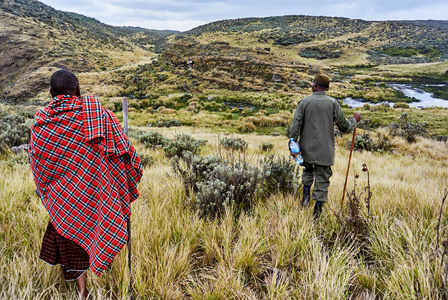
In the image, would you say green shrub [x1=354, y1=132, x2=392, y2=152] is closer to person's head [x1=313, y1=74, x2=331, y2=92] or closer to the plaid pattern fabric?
person's head [x1=313, y1=74, x2=331, y2=92]

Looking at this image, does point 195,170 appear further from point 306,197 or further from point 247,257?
point 247,257

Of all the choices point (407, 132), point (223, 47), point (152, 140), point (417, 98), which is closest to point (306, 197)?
point (152, 140)

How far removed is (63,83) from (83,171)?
67 cm

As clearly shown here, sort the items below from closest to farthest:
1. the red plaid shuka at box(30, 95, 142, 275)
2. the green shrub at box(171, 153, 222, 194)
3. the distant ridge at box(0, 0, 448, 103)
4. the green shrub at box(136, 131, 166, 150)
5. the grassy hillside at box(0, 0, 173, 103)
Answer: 1. the red plaid shuka at box(30, 95, 142, 275)
2. the green shrub at box(171, 153, 222, 194)
3. the green shrub at box(136, 131, 166, 150)
4. the grassy hillside at box(0, 0, 173, 103)
5. the distant ridge at box(0, 0, 448, 103)

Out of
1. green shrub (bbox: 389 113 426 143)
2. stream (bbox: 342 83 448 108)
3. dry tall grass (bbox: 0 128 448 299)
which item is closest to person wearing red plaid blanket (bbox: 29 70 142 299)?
dry tall grass (bbox: 0 128 448 299)

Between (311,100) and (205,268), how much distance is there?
103 inches

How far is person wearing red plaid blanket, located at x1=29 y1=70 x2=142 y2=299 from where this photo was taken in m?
1.84

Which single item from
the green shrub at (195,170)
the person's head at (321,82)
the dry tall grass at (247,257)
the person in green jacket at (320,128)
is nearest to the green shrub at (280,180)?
the dry tall grass at (247,257)

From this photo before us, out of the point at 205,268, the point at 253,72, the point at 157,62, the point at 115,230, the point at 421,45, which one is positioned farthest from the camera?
the point at 421,45

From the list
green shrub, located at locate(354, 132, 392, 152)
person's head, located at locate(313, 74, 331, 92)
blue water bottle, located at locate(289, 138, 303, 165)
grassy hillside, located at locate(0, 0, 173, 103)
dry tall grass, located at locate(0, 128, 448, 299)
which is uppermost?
grassy hillside, located at locate(0, 0, 173, 103)

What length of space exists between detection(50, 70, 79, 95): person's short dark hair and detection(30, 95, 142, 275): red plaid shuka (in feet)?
0.18

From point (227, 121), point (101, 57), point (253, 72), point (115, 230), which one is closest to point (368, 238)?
point (115, 230)

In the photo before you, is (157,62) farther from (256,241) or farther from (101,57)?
(256,241)

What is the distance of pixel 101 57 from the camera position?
52.1m
